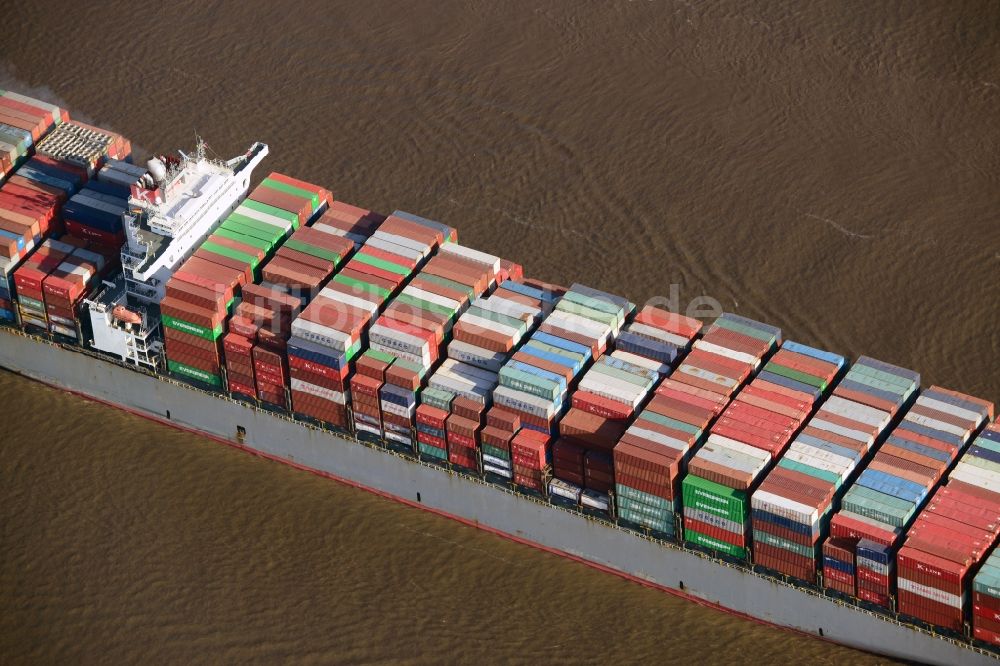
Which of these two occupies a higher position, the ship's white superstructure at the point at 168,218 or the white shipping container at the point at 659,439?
the ship's white superstructure at the point at 168,218

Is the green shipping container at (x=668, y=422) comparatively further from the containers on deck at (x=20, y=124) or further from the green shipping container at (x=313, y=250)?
the containers on deck at (x=20, y=124)

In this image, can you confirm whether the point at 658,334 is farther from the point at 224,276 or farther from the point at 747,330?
the point at 224,276

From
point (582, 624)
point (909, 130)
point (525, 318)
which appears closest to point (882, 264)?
point (909, 130)

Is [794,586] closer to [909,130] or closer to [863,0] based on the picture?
[909,130]

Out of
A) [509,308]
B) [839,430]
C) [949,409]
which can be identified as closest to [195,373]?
[509,308]

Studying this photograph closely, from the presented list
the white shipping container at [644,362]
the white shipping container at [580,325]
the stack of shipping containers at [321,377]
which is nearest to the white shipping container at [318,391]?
the stack of shipping containers at [321,377]
